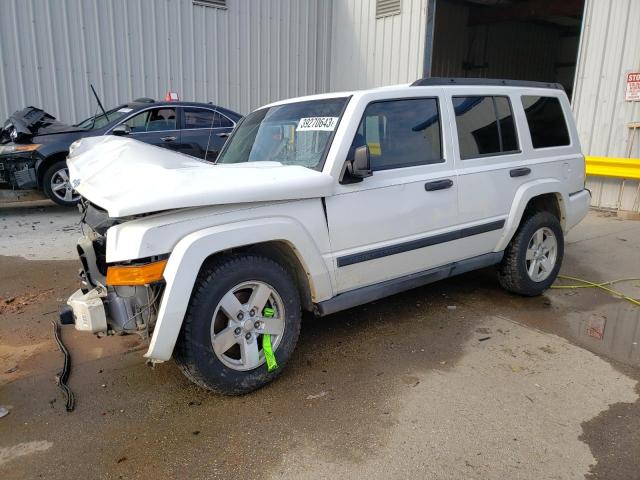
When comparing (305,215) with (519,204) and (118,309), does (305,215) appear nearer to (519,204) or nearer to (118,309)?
(118,309)

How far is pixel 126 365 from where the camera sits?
3.45 m

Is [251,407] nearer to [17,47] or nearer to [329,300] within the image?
[329,300]

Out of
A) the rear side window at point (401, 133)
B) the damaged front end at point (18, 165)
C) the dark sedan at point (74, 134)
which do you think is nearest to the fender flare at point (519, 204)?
the rear side window at point (401, 133)

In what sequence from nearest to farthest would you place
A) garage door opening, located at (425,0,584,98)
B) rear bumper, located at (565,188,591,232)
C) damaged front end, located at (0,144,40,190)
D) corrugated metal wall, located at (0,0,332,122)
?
1. rear bumper, located at (565,188,591,232)
2. damaged front end, located at (0,144,40,190)
3. corrugated metal wall, located at (0,0,332,122)
4. garage door opening, located at (425,0,584,98)

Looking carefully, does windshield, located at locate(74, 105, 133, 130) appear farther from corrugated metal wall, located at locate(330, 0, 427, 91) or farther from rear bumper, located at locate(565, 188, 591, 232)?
rear bumper, located at locate(565, 188, 591, 232)

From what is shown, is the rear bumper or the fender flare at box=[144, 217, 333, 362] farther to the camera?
the rear bumper

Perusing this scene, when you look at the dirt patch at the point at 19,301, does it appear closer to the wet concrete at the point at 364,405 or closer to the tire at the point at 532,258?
the wet concrete at the point at 364,405

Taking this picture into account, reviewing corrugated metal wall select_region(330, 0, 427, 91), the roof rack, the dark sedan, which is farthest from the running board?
corrugated metal wall select_region(330, 0, 427, 91)

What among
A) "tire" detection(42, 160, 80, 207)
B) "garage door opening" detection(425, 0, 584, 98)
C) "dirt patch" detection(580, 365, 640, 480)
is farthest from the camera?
"garage door opening" detection(425, 0, 584, 98)

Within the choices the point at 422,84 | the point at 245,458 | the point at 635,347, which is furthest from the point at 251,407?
the point at 635,347

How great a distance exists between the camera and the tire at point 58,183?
7.83 meters

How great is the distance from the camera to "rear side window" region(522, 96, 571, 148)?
4.48m

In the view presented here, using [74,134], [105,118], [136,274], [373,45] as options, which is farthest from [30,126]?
[373,45]

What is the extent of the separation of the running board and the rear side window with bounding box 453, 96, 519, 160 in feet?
2.88
